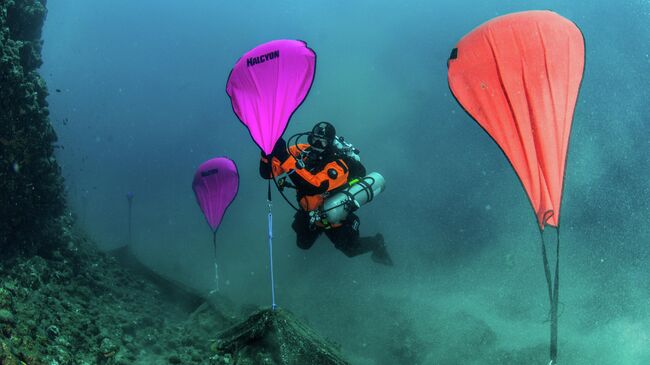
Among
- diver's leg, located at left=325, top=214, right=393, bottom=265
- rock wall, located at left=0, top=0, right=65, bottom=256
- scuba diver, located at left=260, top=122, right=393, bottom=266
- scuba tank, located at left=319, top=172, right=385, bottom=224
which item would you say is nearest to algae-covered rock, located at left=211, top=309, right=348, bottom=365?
scuba diver, located at left=260, top=122, right=393, bottom=266

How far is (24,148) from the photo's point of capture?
8266 mm

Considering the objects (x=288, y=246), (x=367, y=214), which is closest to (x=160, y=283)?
(x=288, y=246)

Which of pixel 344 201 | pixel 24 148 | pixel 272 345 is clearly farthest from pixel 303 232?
pixel 24 148

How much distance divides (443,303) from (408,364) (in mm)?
4262

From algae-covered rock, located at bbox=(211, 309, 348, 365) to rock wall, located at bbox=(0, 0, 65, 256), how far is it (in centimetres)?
537

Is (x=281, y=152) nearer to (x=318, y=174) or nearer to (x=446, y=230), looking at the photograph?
(x=318, y=174)

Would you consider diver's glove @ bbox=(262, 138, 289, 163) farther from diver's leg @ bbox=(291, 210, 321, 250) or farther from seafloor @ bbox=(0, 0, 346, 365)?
seafloor @ bbox=(0, 0, 346, 365)

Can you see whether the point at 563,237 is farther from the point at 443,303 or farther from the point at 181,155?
the point at 181,155

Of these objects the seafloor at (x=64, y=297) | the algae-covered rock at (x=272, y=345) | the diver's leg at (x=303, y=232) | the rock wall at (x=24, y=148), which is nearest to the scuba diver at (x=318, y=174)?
the diver's leg at (x=303, y=232)

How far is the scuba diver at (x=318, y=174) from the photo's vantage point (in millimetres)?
6715

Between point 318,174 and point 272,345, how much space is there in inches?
127

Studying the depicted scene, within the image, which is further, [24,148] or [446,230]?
[446,230]

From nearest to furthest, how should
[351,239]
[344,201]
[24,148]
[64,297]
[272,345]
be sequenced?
[272,345]
[64,297]
[344,201]
[351,239]
[24,148]

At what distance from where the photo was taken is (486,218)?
75.0ft
